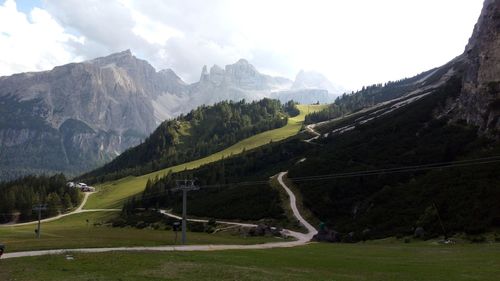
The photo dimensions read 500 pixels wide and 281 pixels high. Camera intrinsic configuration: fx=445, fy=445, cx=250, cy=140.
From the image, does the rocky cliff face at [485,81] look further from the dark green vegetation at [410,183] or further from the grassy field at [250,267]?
the grassy field at [250,267]

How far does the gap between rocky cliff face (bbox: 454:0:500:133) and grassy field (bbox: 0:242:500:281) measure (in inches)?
2417

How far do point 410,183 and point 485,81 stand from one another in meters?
34.7

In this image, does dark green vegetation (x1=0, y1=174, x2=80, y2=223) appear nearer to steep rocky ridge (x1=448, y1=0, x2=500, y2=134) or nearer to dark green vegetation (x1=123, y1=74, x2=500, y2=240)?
dark green vegetation (x1=123, y1=74, x2=500, y2=240)

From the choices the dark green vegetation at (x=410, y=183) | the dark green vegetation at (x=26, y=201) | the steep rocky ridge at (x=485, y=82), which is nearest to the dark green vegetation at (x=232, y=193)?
the dark green vegetation at (x=410, y=183)

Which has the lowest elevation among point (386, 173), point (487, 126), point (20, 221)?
point (20, 221)

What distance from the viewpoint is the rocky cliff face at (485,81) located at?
9306 cm

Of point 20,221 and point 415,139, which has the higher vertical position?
point 415,139

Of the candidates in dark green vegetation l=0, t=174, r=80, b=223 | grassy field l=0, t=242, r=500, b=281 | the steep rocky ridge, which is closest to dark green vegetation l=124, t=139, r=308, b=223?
dark green vegetation l=0, t=174, r=80, b=223

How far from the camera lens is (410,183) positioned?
285 ft

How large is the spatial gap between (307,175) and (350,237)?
2011 inches

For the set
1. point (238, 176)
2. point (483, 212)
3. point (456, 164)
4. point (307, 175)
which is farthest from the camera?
point (238, 176)

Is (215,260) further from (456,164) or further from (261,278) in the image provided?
(456,164)

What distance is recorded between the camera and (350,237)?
73062mm

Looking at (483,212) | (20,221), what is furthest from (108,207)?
(483,212)
